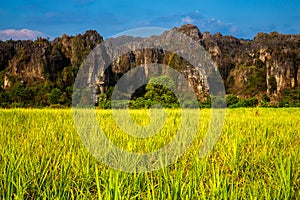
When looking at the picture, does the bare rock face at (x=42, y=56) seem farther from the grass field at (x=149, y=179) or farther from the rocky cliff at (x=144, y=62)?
the grass field at (x=149, y=179)

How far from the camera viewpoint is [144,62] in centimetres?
6066

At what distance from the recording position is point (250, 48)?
76750mm

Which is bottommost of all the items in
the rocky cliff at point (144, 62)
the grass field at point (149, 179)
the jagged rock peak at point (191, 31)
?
the grass field at point (149, 179)

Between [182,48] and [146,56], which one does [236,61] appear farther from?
[146,56]

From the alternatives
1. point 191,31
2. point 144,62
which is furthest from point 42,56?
point 191,31

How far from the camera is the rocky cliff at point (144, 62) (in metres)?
57.9

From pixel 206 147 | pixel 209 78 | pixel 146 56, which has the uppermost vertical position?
pixel 146 56

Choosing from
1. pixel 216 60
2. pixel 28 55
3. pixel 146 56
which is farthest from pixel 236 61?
pixel 28 55

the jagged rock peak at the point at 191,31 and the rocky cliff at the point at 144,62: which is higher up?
the jagged rock peak at the point at 191,31

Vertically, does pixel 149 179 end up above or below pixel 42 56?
below

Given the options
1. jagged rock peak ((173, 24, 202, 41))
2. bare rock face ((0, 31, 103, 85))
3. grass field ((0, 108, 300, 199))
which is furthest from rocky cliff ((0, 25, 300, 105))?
grass field ((0, 108, 300, 199))

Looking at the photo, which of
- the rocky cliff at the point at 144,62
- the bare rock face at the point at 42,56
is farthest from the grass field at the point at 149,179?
the bare rock face at the point at 42,56

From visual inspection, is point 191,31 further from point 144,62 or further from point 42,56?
point 42,56

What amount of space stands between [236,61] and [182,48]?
493 inches
